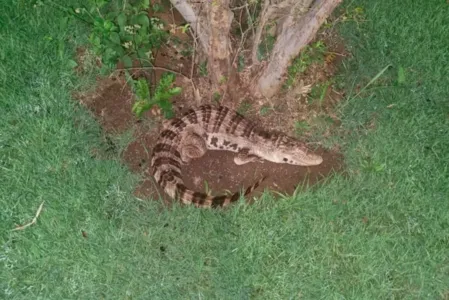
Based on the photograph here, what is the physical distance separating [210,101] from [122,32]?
0.99 m

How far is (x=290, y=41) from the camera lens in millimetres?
3398

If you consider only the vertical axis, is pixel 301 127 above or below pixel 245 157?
above

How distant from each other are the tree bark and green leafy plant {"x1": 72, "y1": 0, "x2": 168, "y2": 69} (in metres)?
1.03

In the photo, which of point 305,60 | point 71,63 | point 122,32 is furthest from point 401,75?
point 71,63

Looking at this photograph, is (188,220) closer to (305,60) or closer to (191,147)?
(191,147)

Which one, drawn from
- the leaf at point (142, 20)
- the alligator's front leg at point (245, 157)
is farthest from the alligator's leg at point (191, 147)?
the leaf at point (142, 20)

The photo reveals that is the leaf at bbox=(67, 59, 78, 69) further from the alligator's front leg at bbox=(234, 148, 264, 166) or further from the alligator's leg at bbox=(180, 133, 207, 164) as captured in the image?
the alligator's front leg at bbox=(234, 148, 264, 166)

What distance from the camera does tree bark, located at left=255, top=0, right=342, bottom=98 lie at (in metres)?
3.11

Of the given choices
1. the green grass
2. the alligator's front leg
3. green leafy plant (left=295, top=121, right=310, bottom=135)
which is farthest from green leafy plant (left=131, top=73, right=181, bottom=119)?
green leafy plant (left=295, top=121, right=310, bottom=135)

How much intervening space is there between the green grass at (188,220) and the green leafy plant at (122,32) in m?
0.56

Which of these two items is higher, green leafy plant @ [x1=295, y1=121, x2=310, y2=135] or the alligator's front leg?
green leafy plant @ [x1=295, y1=121, x2=310, y2=135]

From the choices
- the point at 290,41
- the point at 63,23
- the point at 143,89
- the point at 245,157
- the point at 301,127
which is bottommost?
the point at 245,157

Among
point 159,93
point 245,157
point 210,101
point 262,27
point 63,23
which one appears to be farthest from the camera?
point 210,101

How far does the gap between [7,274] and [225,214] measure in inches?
73.3
